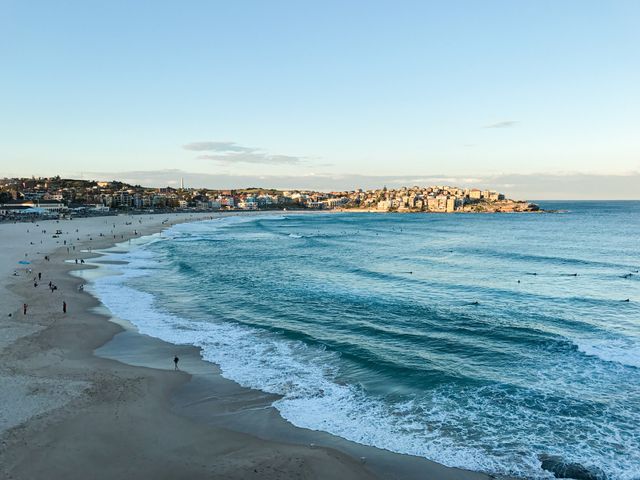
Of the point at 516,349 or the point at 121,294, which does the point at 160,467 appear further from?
the point at 121,294

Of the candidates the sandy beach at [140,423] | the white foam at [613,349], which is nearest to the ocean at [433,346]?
the white foam at [613,349]

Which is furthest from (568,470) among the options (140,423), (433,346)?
(140,423)

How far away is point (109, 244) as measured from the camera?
234 ft

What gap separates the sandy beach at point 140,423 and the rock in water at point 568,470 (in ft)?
8.01

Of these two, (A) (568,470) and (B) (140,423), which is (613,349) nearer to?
(A) (568,470)

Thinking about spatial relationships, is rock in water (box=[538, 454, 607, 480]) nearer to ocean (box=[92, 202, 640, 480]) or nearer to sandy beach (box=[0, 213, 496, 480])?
ocean (box=[92, 202, 640, 480])

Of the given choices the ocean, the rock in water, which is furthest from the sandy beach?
the rock in water

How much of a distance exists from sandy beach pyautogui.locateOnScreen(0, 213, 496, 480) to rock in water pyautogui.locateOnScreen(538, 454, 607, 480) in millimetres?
2442

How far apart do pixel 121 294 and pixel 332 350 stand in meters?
20.7

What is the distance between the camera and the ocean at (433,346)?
15.1m

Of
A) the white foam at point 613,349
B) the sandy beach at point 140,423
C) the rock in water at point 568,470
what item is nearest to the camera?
the sandy beach at point 140,423

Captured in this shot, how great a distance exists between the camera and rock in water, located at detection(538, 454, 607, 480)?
12.9 meters

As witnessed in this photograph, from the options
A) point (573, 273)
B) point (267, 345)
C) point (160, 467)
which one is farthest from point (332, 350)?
point (573, 273)

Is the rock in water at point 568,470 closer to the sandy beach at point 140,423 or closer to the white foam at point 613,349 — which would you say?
the sandy beach at point 140,423
